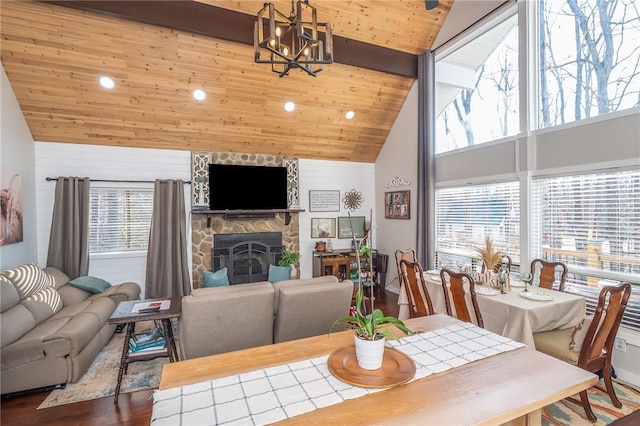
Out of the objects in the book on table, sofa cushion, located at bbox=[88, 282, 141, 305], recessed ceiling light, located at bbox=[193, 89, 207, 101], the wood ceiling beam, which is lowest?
the book on table

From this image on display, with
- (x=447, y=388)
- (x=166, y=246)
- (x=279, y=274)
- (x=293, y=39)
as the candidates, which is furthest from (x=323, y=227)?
(x=447, y=388)

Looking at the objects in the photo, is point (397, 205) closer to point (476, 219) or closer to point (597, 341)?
point (476, 219)

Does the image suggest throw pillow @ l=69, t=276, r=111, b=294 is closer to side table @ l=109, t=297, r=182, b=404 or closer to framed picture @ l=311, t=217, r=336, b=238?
side table @ l=109, t=297, r=182, b=404

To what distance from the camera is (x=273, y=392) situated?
1.22 m

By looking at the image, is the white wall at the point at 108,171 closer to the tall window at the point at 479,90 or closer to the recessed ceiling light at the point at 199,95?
the recessed ceiling light at the point at 199,95

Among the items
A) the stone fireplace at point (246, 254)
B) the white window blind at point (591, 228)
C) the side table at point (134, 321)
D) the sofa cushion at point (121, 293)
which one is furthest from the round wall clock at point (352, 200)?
the side table at point (134, 321)

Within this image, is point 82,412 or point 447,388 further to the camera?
point 82,412

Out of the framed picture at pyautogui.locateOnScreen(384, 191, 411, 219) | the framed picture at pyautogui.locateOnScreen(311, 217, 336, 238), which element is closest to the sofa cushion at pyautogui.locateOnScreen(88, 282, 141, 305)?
the framed picture at pyautogui.locateOnScreen(311, 217, 336, 238)

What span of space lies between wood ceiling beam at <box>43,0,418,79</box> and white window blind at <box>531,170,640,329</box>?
328 centimetres

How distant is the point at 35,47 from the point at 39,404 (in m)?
4.02

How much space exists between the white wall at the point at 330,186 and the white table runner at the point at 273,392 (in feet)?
16.6

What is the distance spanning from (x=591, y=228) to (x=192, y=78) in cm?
537

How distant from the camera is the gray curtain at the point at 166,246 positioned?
5356 millimetres

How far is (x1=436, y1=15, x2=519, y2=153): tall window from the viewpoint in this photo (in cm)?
428
